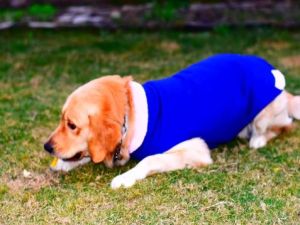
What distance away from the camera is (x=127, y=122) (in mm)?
4523

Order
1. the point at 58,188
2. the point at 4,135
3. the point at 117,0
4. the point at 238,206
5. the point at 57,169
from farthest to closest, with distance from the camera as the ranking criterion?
the point at 117,0
the point at 4,135
the point at 57,169
the point at 58,188
the point at 238,206

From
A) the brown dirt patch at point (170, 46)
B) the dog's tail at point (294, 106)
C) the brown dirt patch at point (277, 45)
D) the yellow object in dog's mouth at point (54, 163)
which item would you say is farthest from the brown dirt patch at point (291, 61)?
the yellow object in dog's mouth at point (54, 163)

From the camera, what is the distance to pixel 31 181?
4566mm

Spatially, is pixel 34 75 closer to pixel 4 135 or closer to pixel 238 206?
pixel 4 135

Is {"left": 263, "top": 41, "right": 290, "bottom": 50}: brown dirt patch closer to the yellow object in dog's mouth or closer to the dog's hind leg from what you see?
the dog's hind leg

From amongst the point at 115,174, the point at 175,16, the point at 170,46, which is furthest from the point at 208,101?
the point at 175,16

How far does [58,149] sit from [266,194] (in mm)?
1320

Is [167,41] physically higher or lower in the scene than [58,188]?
lower

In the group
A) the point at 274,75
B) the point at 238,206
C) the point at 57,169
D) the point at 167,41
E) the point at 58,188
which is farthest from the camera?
the point at 167,41

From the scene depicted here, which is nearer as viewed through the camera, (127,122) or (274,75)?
(127,122)

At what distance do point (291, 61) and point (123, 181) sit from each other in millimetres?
4152

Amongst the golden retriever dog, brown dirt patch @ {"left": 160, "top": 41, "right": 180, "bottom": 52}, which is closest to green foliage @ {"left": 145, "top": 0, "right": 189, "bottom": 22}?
brown dirt patch @ {"left": 160, "top": 41, "right": 180, "bottom": 52}

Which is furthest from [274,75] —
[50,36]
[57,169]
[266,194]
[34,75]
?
[50,36]

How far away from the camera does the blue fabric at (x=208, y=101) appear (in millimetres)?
4660
